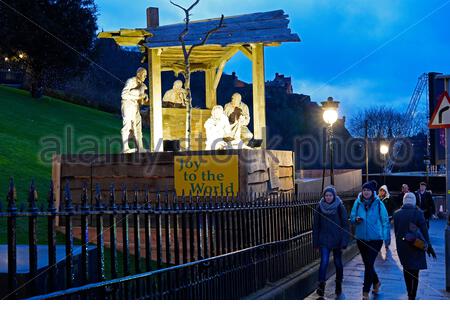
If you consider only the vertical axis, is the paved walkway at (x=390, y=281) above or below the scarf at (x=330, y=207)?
below

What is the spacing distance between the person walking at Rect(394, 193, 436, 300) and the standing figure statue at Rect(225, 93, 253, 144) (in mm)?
7557

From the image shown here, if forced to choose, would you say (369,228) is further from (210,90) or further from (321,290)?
(210,90)

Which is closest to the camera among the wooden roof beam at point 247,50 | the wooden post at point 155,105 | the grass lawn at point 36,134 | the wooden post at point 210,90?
the wooden post at point 155,105

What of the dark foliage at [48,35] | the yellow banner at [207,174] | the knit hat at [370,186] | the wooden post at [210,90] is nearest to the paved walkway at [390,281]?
the knit hat at [370,186]

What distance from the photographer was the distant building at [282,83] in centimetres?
8888

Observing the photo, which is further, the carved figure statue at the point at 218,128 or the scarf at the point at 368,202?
the carved figure statue at the point at 218,128

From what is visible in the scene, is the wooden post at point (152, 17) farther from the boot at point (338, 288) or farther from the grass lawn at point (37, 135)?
the boot at point (338, 288)

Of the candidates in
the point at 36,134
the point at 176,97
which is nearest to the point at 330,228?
the point at 176,97

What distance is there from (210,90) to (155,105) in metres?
2.77

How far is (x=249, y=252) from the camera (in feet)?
26.8

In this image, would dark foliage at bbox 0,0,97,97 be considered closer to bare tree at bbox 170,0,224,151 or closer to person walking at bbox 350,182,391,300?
bare tree at bbox 170,0,224,151

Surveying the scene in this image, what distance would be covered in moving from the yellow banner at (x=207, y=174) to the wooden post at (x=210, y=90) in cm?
458

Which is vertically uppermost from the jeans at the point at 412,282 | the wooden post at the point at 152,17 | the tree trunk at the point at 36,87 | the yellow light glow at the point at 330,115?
the tree trunk at the point at 36,87
